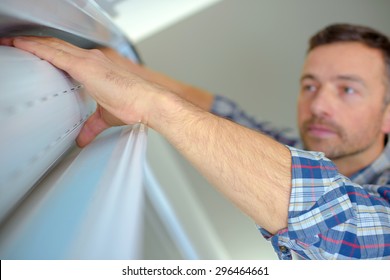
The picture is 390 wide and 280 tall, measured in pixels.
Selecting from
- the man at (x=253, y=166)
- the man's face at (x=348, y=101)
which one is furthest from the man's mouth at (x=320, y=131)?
the man at (x=253, y=166)

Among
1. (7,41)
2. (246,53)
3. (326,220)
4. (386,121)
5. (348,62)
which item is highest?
(7,41)

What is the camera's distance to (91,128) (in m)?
0.65

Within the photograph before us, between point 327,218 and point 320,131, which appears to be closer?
point 327,218

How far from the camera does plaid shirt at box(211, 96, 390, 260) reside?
588 millimetres

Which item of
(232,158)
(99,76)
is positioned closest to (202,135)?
(232,158)

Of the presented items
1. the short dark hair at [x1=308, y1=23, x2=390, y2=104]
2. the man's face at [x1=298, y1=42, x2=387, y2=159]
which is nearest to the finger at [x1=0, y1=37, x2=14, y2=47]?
the man's face at [x1=298, y1=42, x2=387, y2=159]

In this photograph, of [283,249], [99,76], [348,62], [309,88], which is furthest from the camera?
[309,88]

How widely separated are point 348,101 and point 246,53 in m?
0.64

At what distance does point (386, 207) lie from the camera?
27.7 inches

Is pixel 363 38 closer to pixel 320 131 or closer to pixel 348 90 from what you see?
pixel 348 90

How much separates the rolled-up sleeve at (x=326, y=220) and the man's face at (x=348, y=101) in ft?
1.99

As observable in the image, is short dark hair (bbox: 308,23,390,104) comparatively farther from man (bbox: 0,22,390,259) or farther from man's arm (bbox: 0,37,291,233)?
man's arm (bbox: 0,37,291,233)

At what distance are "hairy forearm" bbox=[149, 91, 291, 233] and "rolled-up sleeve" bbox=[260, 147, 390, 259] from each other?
22 mm

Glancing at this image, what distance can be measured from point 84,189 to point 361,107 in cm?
108
